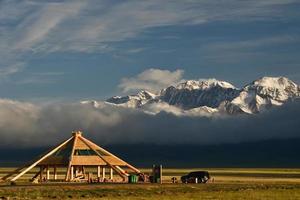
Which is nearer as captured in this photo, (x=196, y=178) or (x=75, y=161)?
(x=196, y=178)

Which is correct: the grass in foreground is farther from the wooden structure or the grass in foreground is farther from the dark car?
the wooden structure

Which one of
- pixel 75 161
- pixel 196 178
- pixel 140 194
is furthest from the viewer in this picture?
pixel 75 161

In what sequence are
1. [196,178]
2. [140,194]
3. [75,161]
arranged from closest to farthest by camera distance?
[140,194] → [196,178] → [75,161]

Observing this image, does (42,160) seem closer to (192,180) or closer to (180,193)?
(192,180)

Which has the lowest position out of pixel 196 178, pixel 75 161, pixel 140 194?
pixel 140 194

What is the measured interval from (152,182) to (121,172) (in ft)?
38.0

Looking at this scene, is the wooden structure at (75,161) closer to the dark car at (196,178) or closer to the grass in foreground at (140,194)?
the dark car at (196,178)

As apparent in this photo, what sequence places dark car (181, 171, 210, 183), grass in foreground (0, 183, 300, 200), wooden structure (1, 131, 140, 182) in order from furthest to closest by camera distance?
wooden structure (1, 131, 140, 182)
dark car (181, 171, 210, 183)
grass in foreground (0, 183, 300, 200)

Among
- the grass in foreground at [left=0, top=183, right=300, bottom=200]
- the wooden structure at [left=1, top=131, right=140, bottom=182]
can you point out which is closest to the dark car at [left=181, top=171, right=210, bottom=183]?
A: the wooden structure at [left=1, top=131, right=140, bottom=182]

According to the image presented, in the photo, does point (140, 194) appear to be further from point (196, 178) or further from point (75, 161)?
point (75, 161)

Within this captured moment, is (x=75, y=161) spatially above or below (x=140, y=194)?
above

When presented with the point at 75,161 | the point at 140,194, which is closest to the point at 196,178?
the point at 75,161

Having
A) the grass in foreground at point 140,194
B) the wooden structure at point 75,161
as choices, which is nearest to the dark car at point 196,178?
the wooden structure at point 75,161

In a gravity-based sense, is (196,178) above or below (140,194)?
above
